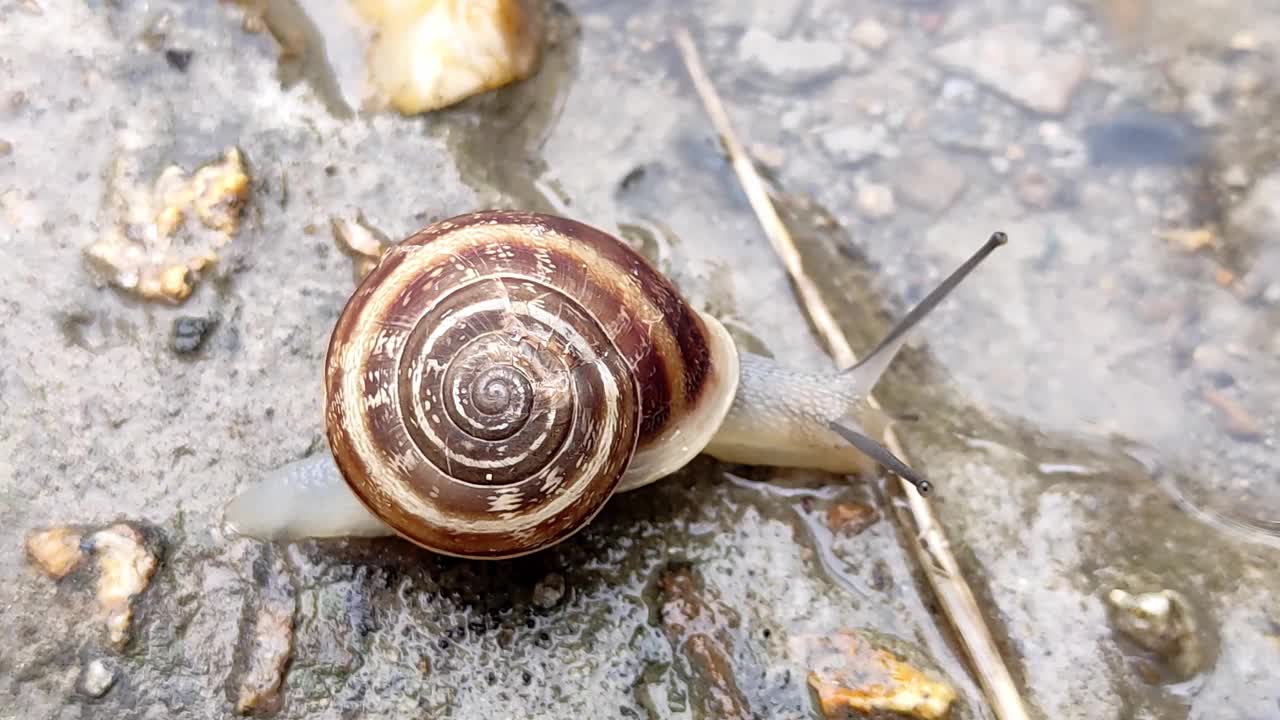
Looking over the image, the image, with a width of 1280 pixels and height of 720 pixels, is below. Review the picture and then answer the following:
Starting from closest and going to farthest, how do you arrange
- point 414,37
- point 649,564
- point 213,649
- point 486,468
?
point 486,468 < point 213,649 < point 649,564 < point 414,37

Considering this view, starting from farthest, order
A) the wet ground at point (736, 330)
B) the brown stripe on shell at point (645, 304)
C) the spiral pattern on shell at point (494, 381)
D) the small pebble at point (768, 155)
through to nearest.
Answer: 1. the small pebble at point (768, 155)
2. the wet ground at point (736, 330)
3. the brown stripe on shell at point (645, 304)
4. the spiral pattern on shell at point (494, 381)

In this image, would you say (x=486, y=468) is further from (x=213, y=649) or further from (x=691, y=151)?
(x=691, y=151)

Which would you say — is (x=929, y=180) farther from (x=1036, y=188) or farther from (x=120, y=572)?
(x=120, y=572)

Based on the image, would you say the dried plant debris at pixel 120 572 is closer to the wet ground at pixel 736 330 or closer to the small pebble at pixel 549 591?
the wet ground at pixel 736 330

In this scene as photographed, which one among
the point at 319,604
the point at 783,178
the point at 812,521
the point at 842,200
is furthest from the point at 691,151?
the point at 319,604

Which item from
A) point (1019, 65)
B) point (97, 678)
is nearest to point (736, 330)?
point (1019, 65)

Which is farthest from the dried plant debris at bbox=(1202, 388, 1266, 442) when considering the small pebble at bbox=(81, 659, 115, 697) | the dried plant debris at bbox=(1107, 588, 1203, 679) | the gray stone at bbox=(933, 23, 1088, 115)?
the small pebble at bbox=(81, 659, 115, 697)

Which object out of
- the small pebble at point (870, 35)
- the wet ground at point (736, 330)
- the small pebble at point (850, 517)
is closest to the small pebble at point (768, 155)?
the wet ground at point (736, 330)
